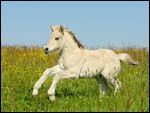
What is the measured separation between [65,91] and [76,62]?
117cm

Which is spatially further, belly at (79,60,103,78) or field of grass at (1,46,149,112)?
belly at (79,60,103,78)

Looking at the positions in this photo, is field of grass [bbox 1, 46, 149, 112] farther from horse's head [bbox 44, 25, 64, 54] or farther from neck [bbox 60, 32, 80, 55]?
horse's head [bbox 44, 25, 64, 54]

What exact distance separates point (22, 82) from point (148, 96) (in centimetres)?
323

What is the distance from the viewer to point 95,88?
34.3 feet

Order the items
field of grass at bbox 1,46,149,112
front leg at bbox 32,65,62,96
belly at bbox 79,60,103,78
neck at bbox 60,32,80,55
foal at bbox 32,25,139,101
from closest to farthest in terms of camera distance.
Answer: field of grass at bbox 1,46,149,112
front leg at bbox 32,65,62,96
foal at bbox 32,25,139,101
belly at bbox 79,60,103,78
neck at bbox 60,32,80,55

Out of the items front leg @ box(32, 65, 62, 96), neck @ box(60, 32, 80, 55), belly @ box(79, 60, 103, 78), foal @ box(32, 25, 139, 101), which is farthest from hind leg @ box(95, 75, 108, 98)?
front leg @ box(32, 65, 62, 96)

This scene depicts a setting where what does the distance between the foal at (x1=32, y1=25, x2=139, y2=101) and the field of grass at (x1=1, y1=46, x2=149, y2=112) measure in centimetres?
38

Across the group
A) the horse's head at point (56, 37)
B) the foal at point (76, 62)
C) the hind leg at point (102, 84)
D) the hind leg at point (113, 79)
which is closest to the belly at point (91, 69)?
the foal at point (76, 62)

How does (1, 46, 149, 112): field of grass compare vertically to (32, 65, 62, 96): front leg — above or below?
below

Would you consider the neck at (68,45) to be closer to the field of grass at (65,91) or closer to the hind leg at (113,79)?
the hind leg at (113,79)

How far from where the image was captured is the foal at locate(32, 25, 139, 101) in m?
9.02

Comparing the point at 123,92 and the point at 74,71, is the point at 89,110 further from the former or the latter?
the point at 123,92

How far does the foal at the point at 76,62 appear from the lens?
29.6 ft

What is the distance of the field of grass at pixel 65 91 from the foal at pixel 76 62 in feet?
1.24
